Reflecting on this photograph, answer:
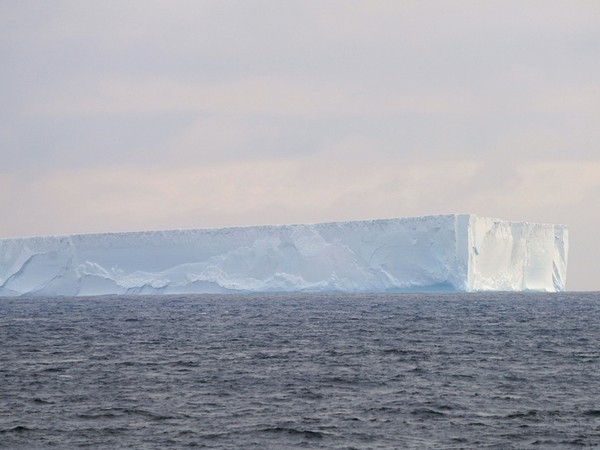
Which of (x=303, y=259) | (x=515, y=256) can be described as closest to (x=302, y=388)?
(x=303, y=259)

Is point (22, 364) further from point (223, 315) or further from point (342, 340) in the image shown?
point (223, 315)

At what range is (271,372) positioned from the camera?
14570mm

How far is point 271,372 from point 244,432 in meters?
4.64

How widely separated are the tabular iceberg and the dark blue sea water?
13257mm

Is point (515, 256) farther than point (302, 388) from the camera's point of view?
Yes

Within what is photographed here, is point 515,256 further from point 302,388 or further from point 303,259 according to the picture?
point 302,388

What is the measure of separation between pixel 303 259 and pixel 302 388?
2561cm

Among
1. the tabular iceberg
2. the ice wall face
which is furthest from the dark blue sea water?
the ice wall face

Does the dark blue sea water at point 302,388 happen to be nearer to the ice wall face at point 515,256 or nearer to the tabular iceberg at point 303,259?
the tabular iceberg at point 303,259

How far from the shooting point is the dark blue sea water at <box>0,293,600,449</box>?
978 centimetres

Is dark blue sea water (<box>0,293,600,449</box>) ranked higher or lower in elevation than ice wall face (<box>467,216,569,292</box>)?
lower

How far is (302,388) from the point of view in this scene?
42.1ft

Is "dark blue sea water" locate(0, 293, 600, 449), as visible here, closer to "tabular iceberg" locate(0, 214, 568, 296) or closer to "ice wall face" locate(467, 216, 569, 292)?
"tabular iceberg" locate(0, 214, 568, 296)

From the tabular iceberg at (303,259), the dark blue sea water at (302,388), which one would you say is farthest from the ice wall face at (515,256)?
the dark blue sea water at (302,388)
